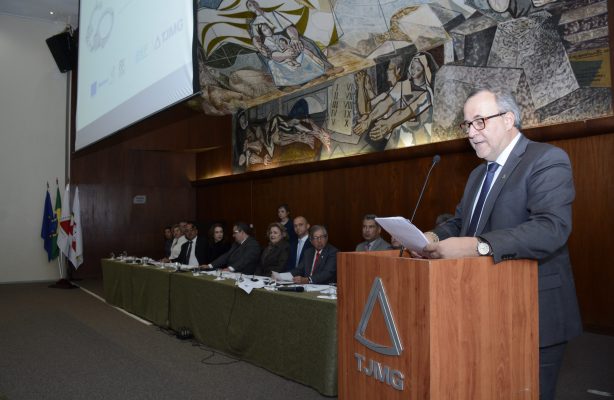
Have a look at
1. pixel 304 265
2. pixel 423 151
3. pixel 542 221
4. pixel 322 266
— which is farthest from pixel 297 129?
pixel 542 221

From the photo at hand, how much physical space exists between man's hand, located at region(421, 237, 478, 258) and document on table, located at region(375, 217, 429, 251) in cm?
4

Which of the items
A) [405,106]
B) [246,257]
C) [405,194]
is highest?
[405,106]

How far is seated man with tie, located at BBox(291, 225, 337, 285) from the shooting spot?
5150 mm

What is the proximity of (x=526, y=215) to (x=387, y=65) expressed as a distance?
662 centimetres

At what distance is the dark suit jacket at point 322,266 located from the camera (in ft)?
16.9

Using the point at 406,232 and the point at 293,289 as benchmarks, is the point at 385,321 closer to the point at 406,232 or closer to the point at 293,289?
the point at 406,232

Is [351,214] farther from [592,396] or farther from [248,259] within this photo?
[592,396]

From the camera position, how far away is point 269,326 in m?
3.91

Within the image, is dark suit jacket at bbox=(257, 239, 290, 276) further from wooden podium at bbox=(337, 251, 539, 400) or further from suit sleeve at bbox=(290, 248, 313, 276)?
wooden podium at bbox=(337, 251, 539, 400)

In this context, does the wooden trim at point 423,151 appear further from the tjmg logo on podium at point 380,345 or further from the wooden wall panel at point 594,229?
the tjmg logo on podium at point 380,345

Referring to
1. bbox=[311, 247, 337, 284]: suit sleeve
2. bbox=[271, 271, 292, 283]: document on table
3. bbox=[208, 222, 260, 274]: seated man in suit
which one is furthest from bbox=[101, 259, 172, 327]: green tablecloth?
bbox=[311, 247, 337, 284]: suit sleeve

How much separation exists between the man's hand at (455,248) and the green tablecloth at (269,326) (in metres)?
2.02

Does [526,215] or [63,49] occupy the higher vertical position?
[63,49]

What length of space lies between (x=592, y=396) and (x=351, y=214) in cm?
519
